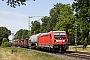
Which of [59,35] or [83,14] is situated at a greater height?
[83,14]

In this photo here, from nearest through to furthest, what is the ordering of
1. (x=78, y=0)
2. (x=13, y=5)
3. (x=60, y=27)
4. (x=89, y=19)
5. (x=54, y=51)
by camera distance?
(x=13, y=5) → (x=54, y=51) → (x=78, y=0) → (x=89, y=19) → (x=60, y=27)

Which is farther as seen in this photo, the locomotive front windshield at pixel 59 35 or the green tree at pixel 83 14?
the green tree at pixel 83 14

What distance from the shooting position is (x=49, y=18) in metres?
125

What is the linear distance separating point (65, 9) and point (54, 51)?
129 ft

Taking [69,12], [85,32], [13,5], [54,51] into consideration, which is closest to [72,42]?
[69,12]

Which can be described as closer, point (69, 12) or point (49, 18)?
point (69, 12)

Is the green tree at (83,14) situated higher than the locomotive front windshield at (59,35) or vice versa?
the green tree at (83,14)

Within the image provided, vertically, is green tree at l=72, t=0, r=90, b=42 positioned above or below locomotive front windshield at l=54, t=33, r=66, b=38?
above

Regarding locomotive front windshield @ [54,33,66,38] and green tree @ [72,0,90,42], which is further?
green tree @ [72,0,90,42]

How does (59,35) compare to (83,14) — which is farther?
(83,14)

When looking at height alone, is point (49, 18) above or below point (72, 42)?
above

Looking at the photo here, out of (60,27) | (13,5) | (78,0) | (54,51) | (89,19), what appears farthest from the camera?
(60,27)

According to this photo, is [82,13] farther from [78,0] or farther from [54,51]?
[54,51]

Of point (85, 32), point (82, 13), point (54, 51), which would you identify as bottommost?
point (54, 51)
